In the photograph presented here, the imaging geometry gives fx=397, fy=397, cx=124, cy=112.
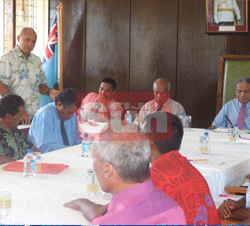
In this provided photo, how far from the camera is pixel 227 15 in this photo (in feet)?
17.4

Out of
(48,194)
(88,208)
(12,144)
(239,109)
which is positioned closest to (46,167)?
(48,194)

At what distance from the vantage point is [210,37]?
219 inches

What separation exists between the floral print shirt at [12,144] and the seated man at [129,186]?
162 cm

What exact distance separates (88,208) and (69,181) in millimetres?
506

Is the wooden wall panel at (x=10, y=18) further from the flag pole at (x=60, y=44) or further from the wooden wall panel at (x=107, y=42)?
the wooden wall panel at (x=107, y=42)

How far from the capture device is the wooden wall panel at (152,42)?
574 centimetres

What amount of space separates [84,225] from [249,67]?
4.08m

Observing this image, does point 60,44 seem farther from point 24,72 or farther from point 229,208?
point 229,208

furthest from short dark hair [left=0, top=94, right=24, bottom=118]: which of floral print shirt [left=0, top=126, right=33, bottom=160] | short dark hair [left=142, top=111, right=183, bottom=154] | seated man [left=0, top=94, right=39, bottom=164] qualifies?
short dark hair [left=142, top=111, right=183, bottom=154]

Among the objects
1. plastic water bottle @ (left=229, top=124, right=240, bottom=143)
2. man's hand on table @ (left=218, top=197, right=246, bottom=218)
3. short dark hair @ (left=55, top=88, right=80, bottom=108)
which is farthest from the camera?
plastic water bottle @ (left=229, top=124, right=240, bottom=143)

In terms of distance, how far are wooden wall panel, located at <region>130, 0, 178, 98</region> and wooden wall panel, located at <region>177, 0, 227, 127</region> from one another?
0.39 ft

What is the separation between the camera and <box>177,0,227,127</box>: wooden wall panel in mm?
5555

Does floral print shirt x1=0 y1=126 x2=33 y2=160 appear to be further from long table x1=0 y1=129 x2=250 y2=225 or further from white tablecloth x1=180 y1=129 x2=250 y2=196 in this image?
white tablecloth x1=180 y1=129 x2=250 y2=196

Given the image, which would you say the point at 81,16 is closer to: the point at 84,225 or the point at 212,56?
the point at 212,56
